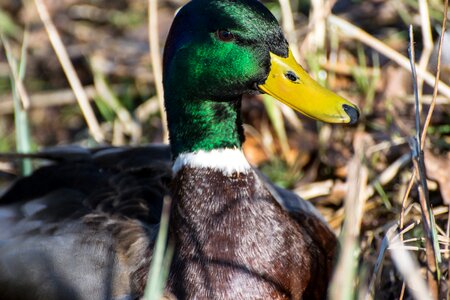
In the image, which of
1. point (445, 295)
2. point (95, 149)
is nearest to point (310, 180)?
point (95, 149)

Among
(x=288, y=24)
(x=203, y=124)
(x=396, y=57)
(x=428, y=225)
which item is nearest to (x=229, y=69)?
(x=203, y=124)

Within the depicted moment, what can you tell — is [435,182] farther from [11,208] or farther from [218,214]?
[11,208]

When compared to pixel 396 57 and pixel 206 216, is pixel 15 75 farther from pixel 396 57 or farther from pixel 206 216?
pixel 396 57

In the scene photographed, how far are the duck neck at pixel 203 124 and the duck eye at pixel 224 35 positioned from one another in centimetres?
24

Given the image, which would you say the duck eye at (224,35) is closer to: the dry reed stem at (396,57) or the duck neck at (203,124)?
the duck neck at (203,124)

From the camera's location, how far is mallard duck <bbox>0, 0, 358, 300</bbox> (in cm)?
308

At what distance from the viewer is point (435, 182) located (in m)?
4.13

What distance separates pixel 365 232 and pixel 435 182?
419mm

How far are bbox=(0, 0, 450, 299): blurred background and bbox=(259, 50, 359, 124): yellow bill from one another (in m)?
0.26

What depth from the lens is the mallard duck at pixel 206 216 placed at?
3.08m

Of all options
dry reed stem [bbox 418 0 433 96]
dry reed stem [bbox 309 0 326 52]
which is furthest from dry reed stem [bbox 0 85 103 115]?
dry reed stem [bbox 418 0 433 96]

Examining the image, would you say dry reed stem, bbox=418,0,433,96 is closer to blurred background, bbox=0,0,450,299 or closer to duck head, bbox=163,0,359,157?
blurred background, bbox=0,0,450,299

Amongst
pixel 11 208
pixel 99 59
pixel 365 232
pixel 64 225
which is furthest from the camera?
pixel 99 59

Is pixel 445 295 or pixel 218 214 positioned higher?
pixel 218 214
